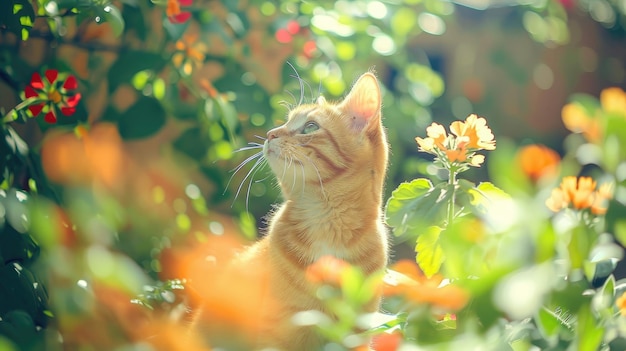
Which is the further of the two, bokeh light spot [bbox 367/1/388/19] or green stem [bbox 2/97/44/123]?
bokeh light spot [bbox 367/1/388/19]

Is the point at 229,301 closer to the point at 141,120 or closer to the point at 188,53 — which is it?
the point at 141,120

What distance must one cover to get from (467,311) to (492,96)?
127 inches

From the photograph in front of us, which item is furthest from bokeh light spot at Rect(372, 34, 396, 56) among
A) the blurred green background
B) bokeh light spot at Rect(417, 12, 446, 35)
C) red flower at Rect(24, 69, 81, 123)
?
red flower at Rect(24, 69, 81, 123)

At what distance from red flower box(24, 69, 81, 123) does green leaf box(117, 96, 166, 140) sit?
0.35 m

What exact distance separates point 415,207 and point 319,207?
30 centimetres

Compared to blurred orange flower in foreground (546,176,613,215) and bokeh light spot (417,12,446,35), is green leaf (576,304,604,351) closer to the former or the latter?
blurred orange flower in foreground (546,176,613,215)

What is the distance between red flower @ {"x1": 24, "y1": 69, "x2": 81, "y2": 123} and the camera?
1.58 m

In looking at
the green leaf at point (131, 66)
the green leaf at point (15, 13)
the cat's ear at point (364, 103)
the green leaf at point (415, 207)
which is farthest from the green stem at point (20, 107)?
the green leaf at point (415, 207)

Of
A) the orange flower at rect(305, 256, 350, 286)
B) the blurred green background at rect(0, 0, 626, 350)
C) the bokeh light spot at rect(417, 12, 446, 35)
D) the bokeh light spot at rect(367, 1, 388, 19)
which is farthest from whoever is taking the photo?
the bokeh light spot at rect(417, 12, 446, 35)

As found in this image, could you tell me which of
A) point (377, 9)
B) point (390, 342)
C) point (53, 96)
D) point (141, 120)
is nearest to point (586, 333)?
point (390, 342)

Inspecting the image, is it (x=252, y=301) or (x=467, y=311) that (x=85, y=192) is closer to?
(x=252, y=301)

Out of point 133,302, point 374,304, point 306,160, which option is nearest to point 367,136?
point 306,160

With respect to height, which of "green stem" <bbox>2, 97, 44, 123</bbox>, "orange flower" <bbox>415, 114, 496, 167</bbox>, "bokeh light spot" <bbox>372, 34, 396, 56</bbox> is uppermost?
"orange flower" <bbox>415, 114, 496, 167</bbox>

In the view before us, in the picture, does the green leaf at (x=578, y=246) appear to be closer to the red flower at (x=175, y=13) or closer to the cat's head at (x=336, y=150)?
the cat's head at (x=336, y=150)
